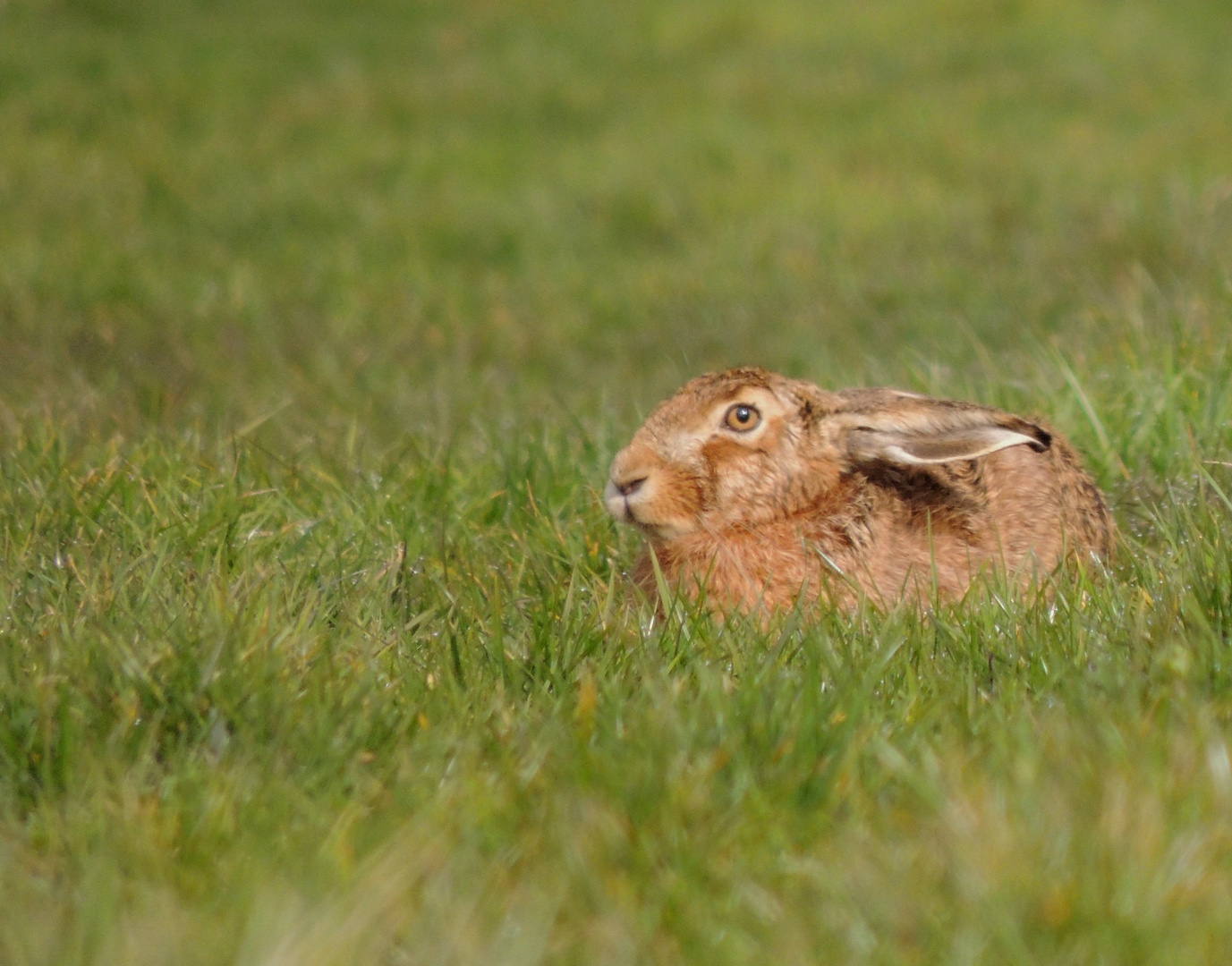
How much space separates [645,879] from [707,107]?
468 inches

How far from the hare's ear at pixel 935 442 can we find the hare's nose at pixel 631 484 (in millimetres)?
636

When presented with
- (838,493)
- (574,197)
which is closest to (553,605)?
(838,493)

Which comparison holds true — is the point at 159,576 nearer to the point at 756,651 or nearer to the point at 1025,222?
the point at 756,651

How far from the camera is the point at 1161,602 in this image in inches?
128

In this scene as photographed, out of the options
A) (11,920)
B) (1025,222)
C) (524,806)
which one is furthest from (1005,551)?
(1025,222)

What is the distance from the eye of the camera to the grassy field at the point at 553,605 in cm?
224

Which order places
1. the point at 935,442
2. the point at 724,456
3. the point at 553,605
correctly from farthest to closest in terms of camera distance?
the point at 724,456, the point at 935,442, the point at 553,605

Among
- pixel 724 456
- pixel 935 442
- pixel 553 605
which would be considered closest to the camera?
pixel 553 605

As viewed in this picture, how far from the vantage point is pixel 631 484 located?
3898 millimetres

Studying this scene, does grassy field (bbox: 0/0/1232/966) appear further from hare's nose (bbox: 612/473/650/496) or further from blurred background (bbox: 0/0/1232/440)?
hare's nose (bbox: 612/473/650/496)

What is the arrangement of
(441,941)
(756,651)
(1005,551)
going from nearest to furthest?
1. (441,941)
2. (756,651)
3. (1005,551)

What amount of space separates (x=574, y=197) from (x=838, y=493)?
745 cm

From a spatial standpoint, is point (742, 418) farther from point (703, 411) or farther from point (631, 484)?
point (631, 484)

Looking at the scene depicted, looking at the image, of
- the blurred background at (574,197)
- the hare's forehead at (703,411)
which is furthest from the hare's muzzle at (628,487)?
the blurred background at (574,197)
